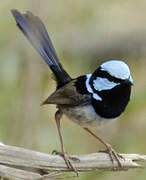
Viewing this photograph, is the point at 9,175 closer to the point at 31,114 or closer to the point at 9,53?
the point at 31,114

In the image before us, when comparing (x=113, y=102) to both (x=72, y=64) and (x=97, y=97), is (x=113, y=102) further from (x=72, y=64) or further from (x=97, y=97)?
(x=72, y=64)

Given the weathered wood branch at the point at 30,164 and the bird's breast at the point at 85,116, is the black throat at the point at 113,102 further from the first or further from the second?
the weathered wood branch at the point at 30,164

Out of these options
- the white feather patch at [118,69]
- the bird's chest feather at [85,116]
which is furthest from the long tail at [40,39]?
the white feather patch at [118,69]

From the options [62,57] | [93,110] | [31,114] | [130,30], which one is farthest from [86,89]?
[130,30]

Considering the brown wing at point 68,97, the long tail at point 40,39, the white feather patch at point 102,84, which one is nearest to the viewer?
the white feather patch at point 102,84

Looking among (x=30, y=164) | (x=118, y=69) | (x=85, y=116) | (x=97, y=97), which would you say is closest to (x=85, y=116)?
(x=85, y=116)

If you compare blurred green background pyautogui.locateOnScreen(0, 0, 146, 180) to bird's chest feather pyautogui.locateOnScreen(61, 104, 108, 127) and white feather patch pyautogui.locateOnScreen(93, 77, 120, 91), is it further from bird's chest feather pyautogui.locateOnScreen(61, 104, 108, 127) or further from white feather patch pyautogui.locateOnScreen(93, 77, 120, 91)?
white feather patch pyautogui.locateOnScreen(93, 77, 120, 91)
